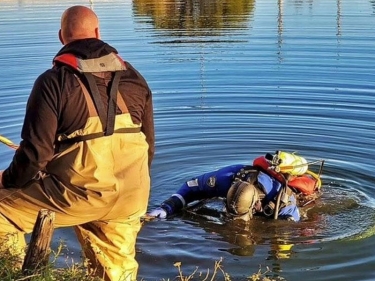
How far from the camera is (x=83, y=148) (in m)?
4.78

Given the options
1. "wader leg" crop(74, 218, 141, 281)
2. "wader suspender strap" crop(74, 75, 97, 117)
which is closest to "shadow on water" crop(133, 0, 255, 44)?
"wader leg" crop(74, 218, 141, 281)

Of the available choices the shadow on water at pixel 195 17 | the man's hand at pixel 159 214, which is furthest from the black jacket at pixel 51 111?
the shadow on water at pixel 195 17

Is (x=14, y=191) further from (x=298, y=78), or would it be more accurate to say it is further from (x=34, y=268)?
(x=298, y=78)

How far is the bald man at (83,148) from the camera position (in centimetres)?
467

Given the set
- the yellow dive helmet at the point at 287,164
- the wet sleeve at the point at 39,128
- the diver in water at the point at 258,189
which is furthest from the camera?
the yellow dive helmet at the point at 287,164

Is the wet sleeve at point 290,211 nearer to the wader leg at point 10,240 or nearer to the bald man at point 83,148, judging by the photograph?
the bald man at point 83,148

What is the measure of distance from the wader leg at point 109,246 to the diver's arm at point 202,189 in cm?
248

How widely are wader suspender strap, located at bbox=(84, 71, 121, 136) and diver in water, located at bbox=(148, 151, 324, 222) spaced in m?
2.56

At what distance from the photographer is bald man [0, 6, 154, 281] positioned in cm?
467

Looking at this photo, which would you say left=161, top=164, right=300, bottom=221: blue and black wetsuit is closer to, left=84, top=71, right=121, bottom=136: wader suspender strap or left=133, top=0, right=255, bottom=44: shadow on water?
left=84, top=71, right=121, bottom=136: wader suspender strap

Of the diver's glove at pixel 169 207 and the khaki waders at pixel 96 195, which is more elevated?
the khaki waders at pixel 96 195

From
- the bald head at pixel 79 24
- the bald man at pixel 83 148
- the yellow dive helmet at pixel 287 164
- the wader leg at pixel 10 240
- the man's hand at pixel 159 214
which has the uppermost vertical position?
the bald head at pixel 79 24

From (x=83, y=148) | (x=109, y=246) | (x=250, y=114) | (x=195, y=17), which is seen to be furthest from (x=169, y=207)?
(x=195, y=17)

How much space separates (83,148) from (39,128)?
341mm
